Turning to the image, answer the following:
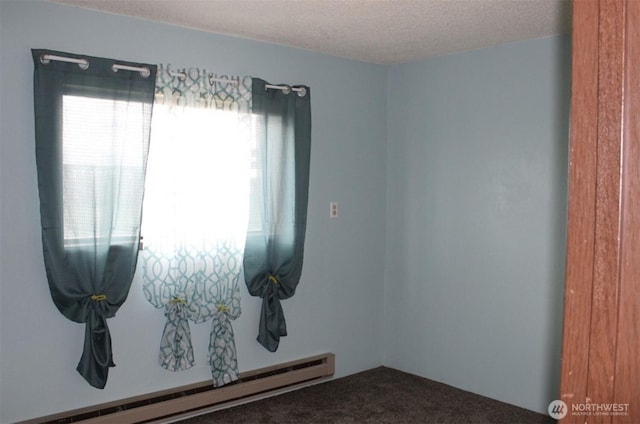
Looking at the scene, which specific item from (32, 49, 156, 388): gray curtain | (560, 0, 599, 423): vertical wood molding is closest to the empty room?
(32, 49, 156, 388): gray curtain

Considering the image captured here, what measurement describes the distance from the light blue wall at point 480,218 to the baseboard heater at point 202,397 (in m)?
0.87

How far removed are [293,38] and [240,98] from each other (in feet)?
1.78

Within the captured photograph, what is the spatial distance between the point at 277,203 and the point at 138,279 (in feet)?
3.46

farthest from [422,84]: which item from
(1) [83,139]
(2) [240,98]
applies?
(1) [83,139]

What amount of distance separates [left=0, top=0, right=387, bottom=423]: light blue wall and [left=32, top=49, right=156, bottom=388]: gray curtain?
0.09 metres

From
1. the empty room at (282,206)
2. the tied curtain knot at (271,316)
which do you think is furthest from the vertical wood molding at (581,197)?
the tied curtain knot at (271,316)

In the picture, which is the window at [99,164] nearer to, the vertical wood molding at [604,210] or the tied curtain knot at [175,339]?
the tied curtain knot at [175,339]

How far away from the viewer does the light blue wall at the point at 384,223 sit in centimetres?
299

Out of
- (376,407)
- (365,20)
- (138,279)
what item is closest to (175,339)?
(138,279)

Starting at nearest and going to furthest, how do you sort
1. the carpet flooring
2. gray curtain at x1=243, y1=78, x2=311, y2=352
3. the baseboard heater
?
the baseboard heater
the carpet flooring
gray curtain at x1=243, y1=78, x2=311, y2=352

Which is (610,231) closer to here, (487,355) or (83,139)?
(83,139)

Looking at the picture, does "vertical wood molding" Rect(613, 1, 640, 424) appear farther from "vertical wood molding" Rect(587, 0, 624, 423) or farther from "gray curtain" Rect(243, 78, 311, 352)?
"gray curtain" Rect(243, 78, 311, 352)

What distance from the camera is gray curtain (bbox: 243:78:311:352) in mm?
3812

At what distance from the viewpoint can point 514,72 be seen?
3867mm
